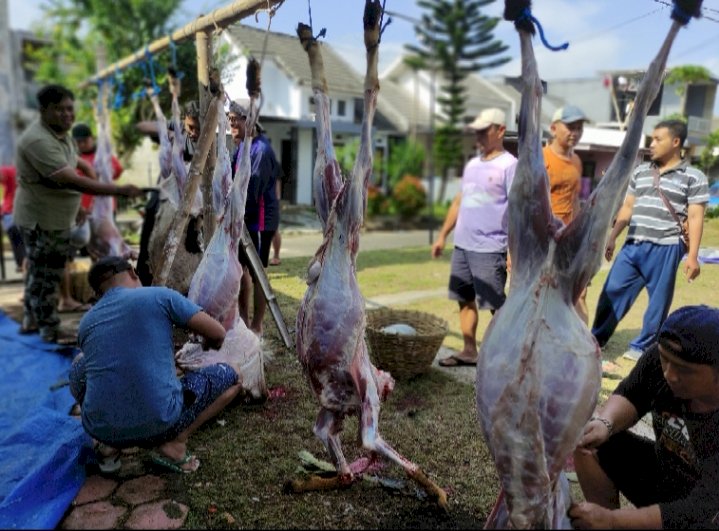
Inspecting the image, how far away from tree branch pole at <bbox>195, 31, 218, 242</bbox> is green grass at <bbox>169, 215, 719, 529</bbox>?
0.60 meters

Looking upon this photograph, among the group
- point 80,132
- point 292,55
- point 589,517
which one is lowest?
point 589,517

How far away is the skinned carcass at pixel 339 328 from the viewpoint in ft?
8.74

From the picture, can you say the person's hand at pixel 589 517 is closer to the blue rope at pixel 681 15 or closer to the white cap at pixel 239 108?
the blue rope at pixel 681 15

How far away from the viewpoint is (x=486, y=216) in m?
4.49

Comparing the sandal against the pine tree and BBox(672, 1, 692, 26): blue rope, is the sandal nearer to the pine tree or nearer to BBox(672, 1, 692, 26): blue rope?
BBox(672, 1, 692, 26): blue rope

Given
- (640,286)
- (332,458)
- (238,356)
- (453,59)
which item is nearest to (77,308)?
(238,356)

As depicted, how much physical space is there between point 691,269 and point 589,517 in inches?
73.8

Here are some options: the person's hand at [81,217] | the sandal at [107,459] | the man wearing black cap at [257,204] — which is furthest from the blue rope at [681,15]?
the person's hand at [81,217]

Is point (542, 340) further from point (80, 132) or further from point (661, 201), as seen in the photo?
point (80, 132)

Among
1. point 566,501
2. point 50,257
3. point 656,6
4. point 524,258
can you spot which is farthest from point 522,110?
point 50,257

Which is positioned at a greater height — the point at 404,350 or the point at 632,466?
the point at 632,466

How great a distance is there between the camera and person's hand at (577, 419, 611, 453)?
2348 mm

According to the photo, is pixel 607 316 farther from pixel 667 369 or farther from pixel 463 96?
pixel 463 96

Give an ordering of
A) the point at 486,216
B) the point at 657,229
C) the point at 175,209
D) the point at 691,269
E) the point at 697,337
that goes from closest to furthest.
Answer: the point at 697,337 → the point at 691,269 → the point at 657,229 → the point at 486,216 → the point at 175,209
